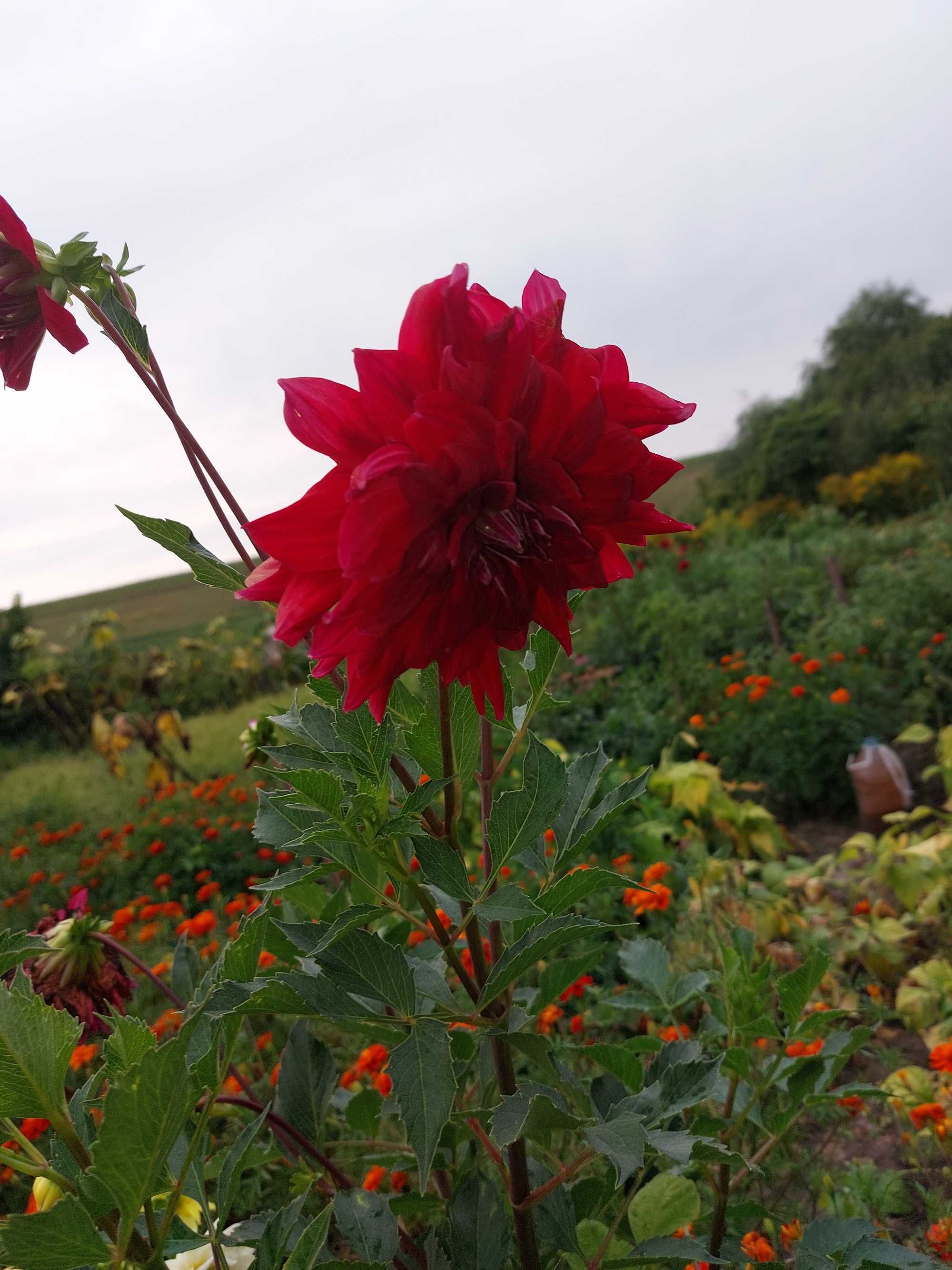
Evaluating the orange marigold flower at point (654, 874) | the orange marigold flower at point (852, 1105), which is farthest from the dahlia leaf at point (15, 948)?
the orange marigold flower at point (654, 874)

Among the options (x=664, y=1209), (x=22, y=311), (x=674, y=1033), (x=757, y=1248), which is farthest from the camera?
(x=674, y=1033)

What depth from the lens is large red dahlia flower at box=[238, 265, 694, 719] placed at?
472mm

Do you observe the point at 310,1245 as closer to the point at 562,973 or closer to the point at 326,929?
the point at 326,929

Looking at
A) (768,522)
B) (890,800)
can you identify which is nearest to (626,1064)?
(890,800)

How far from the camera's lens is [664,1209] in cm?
90

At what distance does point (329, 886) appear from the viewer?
2479 millimetres

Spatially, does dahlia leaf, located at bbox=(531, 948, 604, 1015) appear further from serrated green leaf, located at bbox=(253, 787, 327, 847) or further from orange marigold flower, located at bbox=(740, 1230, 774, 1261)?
orange marigold flower, located at bbox=(740, 1230, 774, 1261)

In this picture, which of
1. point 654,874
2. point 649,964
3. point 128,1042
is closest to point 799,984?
point 649,964

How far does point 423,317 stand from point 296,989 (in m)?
0.50

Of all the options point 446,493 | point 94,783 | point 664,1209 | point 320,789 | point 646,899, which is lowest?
point 94,783

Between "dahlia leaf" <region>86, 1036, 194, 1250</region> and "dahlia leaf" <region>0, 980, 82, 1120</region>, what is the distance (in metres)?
0.07

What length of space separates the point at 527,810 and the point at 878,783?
3.14 meters

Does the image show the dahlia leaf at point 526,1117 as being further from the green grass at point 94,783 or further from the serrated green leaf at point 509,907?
the green grass at point 94,783

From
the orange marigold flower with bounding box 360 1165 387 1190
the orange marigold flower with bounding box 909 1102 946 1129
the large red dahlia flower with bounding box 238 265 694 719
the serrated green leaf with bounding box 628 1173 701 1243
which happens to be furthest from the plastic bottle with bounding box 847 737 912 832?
the large red dahlia flower with bounding box 238 265 694 719
